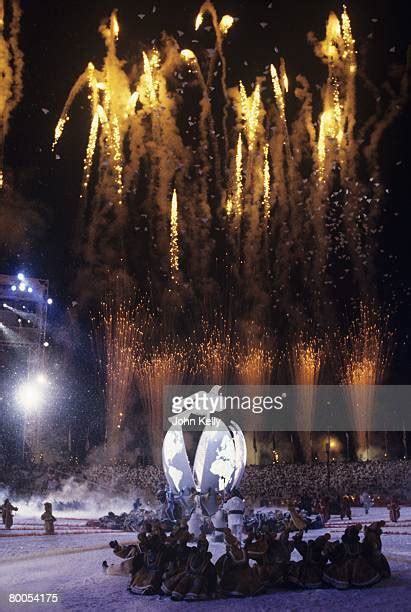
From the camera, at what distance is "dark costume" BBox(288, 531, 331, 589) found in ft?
39.8

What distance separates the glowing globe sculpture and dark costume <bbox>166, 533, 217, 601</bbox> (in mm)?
8413

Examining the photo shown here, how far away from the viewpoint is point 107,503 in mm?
30016

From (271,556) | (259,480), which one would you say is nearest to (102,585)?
(271,556)

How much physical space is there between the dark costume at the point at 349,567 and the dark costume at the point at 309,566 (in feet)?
0.46

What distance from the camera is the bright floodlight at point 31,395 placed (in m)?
36.3

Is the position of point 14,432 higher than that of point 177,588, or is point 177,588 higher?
point 14,432

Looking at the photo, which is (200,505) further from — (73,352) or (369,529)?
(73,352)

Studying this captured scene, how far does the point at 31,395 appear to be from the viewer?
36.3 m

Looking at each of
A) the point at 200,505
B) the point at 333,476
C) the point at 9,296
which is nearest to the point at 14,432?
the point at 9,296

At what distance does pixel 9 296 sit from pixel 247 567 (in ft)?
87.9

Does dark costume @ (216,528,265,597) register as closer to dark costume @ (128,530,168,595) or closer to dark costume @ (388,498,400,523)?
dark costume @ (128,530,168,595)

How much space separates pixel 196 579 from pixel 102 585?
2.28 m

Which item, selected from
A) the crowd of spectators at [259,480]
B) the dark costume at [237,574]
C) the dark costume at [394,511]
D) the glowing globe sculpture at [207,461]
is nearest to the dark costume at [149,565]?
the dark costume at [237,574]

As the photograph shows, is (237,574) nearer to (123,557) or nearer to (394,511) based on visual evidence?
(123,557)
